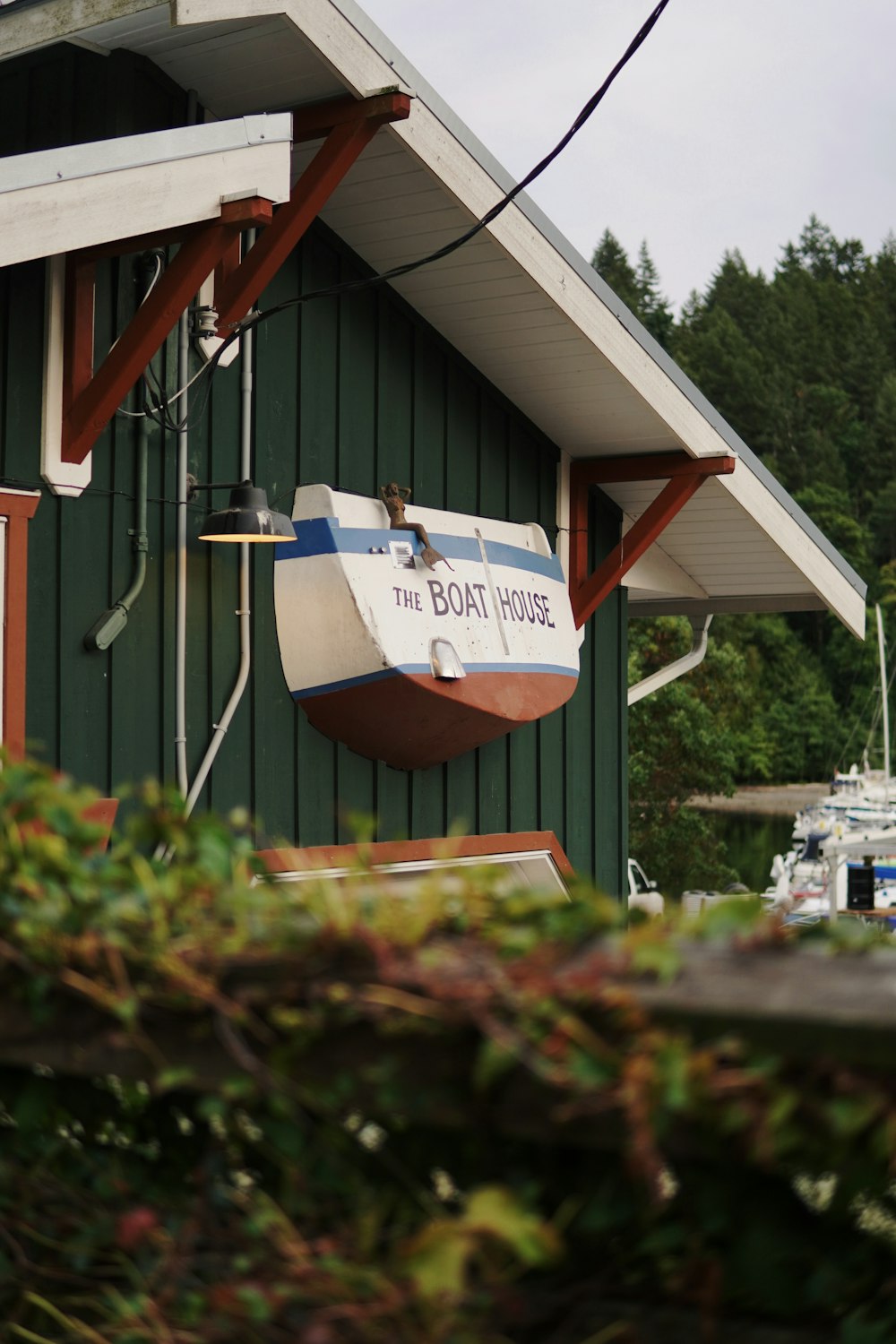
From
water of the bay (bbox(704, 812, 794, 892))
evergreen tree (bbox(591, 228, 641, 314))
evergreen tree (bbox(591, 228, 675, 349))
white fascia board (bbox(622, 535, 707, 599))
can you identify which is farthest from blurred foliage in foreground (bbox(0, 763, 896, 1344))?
evergreen tree (bbox(591, 228, 641, 314))

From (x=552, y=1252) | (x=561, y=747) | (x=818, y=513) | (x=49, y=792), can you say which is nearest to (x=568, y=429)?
(x=561, y=747)

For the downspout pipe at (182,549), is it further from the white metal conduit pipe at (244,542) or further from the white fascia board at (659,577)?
the white fascia board at (659,577)

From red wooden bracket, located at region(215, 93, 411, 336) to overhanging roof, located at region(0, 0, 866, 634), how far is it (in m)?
0.08

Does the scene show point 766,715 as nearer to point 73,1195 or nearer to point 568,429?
point 568,429

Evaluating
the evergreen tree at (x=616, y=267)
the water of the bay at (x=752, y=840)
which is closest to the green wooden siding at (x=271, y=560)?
the water of the bay at (x=752, y=840)

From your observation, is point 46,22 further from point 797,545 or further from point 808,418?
point 808,418

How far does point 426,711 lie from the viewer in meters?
5.70

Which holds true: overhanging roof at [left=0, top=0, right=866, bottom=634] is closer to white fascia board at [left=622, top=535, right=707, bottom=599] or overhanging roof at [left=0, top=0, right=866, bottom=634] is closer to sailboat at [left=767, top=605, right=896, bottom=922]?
white fascia board at [left=622, top=535, right=707, bottom=599]

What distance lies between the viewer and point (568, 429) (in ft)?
22.3

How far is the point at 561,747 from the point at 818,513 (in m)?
54.7

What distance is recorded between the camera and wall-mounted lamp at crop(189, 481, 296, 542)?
481cm

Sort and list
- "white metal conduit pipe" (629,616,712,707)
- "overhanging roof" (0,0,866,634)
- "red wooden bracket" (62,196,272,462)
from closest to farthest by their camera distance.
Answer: "red wooden bracket" (62,196,272,462), "overhanging roof" (0,0,866,634), "white metal conduit pipe" (629,616,712,707)

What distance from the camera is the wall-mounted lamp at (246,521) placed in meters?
4.81

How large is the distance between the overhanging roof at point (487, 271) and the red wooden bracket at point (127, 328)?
1.91ft
